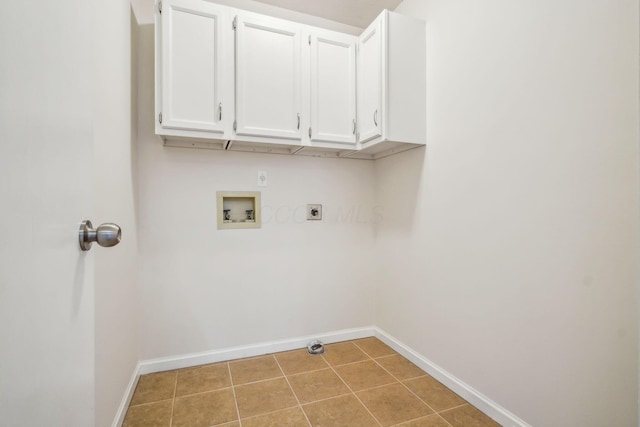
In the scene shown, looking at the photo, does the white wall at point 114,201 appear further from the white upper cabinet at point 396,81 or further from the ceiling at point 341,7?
the white upper cabinet at point 396,81

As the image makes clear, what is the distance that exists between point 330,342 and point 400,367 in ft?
2.02

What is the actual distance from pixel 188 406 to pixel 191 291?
0.72 meters

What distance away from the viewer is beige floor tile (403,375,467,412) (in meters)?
1.73

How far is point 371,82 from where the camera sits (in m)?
2.12

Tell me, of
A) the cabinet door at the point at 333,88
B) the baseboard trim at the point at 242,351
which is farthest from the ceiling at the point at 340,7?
the baseboard trim at the point at 242,351

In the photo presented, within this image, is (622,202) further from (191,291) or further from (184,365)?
(184,365)

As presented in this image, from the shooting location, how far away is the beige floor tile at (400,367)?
2.05m

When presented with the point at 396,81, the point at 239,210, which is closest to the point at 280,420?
the point at 239,210

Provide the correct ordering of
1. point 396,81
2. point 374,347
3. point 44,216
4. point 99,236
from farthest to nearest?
point 374,347 < point 396,81 < point 99,236 < point 44,216

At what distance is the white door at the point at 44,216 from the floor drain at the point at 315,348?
189 centimetres

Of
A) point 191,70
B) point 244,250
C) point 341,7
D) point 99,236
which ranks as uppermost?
point 341,7

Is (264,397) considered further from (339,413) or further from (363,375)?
(363,375)

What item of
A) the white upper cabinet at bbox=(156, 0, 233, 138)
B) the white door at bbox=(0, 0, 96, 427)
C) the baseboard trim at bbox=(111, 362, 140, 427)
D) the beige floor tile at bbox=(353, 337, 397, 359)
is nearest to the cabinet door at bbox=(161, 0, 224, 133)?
the white upper cabinet at bbox=(156, 0, 233, 138)

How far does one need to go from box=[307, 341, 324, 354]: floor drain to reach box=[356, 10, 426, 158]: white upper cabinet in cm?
159
